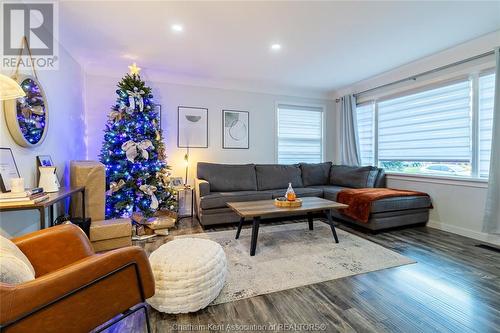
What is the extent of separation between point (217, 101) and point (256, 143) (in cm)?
112

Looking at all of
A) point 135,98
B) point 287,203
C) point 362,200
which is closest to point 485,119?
point 362,200

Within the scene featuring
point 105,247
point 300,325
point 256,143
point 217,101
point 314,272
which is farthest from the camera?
point 256,143

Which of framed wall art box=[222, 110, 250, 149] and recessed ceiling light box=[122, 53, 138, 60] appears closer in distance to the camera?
recessed ceiling light box=[122, 53, 138, 60]

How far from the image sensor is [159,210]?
11.6 ft

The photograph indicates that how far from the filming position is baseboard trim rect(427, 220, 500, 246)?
2812mm

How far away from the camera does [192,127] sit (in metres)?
4.29

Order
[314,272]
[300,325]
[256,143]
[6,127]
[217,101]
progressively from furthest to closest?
[256,143] < [217,101] < [314,272] < [6,127] < [300,325]

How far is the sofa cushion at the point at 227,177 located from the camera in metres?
3.96

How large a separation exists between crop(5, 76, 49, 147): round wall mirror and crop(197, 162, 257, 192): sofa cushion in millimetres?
2149

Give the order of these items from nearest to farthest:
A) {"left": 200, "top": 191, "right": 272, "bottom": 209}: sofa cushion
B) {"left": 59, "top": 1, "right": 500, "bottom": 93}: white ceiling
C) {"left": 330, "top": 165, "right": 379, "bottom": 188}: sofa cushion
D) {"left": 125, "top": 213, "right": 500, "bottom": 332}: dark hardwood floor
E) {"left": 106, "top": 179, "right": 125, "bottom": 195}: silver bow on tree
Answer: {"left": 125, "top": 213, "right": 500, "bottom": 332}: dark hardwood floor → {"left": 59, "top": 1, "right": 500, "bottom": 93}: white ceiling → {"left": 106, "top": 179, "right": 125, "bottom": 195}: silver bow on tree → {"left": 200, "top": 191, "right": 272, "bottom": 209}: sofa cushion → {"left": 330, "top": 165, "right": 379, "bottom": 188}: sofa cushion

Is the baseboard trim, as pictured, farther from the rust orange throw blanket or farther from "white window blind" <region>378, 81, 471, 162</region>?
"white window blind" <region>378, 81, 471, 162</region>

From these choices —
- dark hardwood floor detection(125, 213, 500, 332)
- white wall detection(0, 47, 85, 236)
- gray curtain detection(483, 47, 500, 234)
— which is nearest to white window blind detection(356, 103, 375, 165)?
gray curtain detection(483, 47, 500, 234)

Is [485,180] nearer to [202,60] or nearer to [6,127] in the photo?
[202,60]

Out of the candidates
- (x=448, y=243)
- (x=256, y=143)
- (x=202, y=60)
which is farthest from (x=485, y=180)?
(x=202, y=60)
